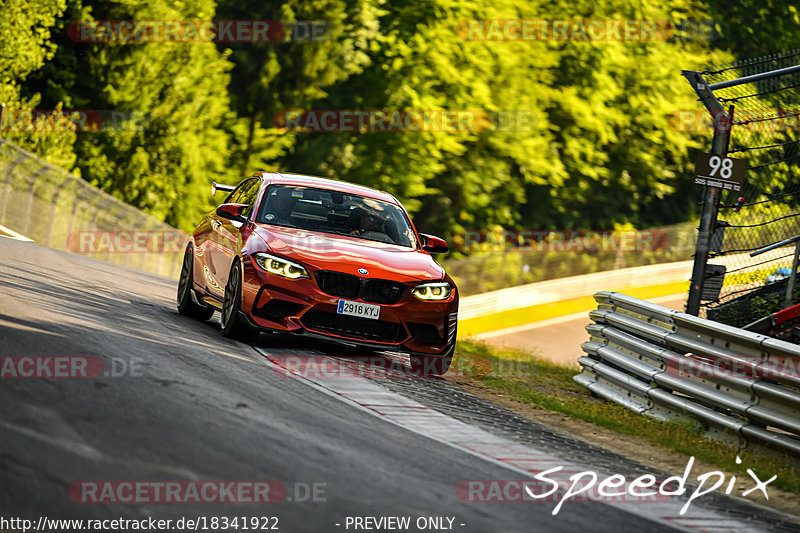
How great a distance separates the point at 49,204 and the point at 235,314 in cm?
1603

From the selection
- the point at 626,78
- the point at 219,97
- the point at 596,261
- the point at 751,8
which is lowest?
the point at 596,261

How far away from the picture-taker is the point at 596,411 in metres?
10.5

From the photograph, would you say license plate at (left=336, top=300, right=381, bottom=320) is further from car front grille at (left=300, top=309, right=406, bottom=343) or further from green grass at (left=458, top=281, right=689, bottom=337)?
green grass at (left=458, top=281, right=689, bottom=337)

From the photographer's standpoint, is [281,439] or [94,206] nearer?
[281,439]

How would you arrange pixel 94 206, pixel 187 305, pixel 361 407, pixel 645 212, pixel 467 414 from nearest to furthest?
pixel 361 407 → pixel 467 414 → pixel 187 305 → pixel 94 206 → pixel 645 212

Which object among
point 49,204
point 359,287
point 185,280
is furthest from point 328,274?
point 49,204

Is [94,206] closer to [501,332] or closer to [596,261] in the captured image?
[501,332]

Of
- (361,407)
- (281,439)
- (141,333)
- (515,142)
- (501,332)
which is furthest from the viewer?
(515,142)

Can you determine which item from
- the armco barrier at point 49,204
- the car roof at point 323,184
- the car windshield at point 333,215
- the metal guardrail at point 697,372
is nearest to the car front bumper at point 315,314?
the car windshield at point 333,215

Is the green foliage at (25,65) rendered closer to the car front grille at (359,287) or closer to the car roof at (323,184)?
the car roof at (323,184)

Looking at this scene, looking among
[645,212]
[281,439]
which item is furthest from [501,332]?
[281,439]

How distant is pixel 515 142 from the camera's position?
1791 inches

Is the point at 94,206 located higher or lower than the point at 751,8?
lower

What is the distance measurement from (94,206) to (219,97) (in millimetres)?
16780
